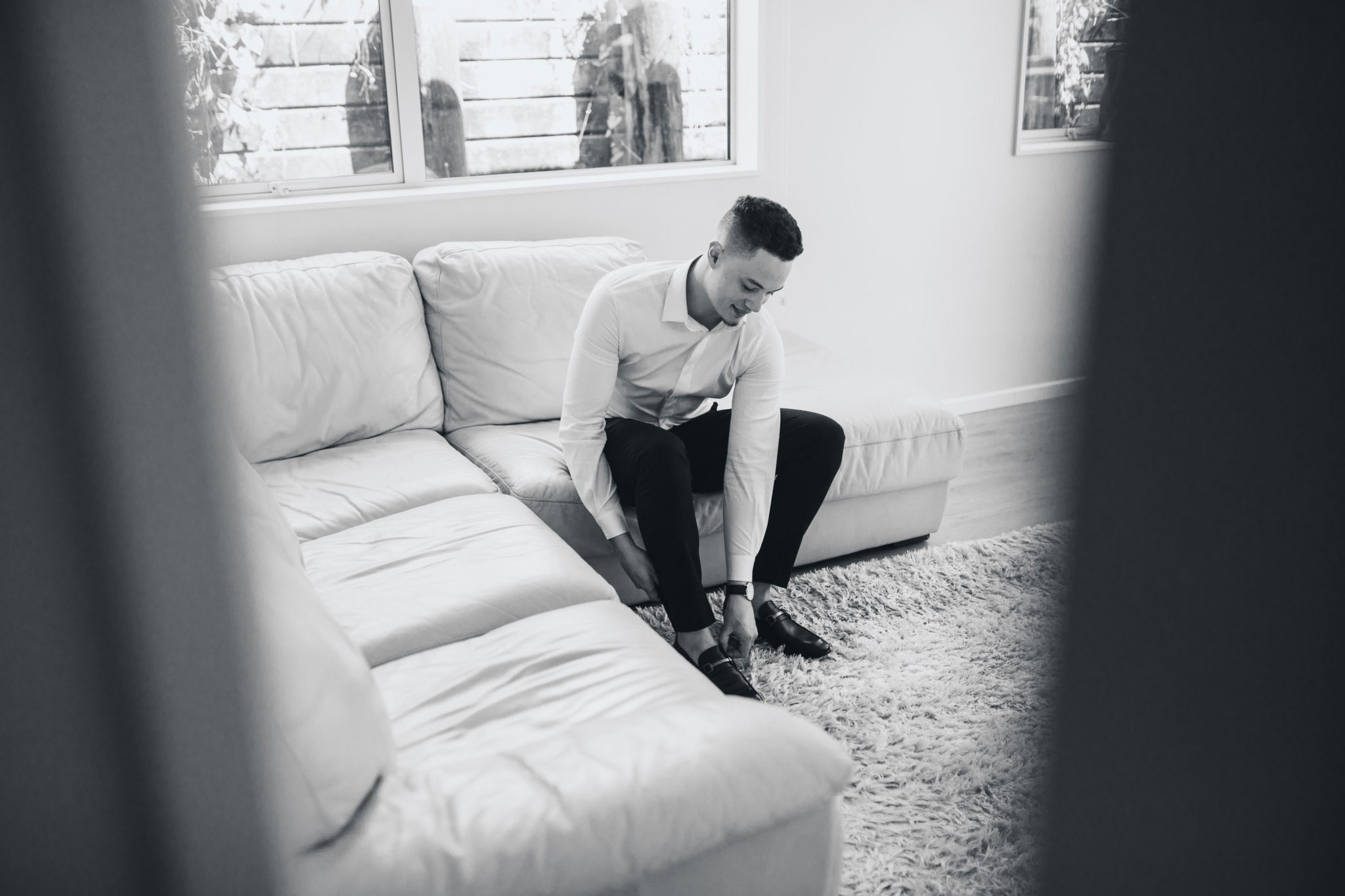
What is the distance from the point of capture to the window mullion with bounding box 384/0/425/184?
9.63 feet

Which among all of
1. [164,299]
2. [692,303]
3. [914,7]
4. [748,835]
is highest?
[914,7]

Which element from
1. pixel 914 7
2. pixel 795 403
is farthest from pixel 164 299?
pixel 914 7

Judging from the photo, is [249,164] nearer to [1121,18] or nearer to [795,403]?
[795,403]

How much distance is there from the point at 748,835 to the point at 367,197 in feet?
7.99

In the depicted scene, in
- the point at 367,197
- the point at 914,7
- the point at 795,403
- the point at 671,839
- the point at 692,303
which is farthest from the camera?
the point at 914,7

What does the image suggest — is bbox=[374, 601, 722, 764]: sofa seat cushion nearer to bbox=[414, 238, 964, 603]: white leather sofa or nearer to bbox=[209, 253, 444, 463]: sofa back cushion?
bbox=[414, 238, 964, 603]: white leather sofa

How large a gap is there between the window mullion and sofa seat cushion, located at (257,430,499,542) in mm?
1008

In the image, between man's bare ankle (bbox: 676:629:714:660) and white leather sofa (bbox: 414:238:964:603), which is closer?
man's bare ankle (bbox: 676:629:714:660)

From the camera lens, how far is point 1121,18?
0.13m

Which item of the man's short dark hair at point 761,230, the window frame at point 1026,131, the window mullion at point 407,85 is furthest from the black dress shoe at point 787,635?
the window frame at point 1026,131

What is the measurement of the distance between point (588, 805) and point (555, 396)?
190 cm

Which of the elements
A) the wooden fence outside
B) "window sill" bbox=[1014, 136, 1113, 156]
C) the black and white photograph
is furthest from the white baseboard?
the wooden fence outside

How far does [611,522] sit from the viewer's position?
2.16 m

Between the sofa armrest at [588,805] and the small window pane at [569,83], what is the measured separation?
2.54m
